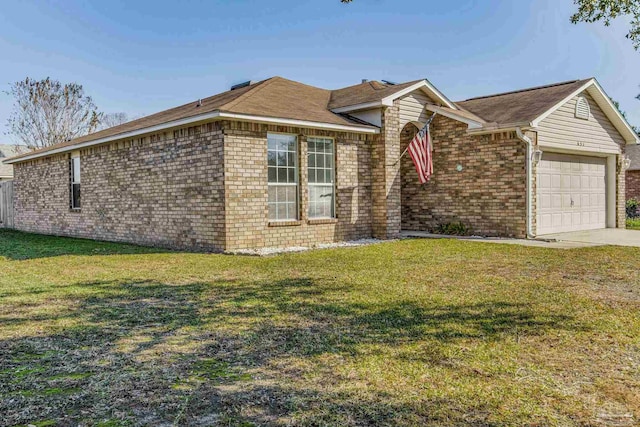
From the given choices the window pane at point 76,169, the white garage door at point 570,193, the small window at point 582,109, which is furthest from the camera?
the window pane at point 76,169

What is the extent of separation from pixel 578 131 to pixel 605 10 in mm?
7726

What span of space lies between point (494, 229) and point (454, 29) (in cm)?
603

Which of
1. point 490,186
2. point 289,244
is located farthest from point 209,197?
point 490,186

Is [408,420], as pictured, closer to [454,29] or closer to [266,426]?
[266,426]

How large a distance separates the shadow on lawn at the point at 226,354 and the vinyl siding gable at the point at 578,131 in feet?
33.4

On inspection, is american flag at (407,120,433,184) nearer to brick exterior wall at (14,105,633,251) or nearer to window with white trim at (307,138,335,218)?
brick exterior wall at (14,105,633,251)

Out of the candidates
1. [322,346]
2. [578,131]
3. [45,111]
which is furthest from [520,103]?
[45,111]

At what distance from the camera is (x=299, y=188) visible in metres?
12.2

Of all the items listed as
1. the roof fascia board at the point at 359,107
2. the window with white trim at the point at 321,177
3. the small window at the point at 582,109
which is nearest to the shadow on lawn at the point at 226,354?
the window with white trim at the point at 321,177

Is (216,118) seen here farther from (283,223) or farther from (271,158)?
(283,223)

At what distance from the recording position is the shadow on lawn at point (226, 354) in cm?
311

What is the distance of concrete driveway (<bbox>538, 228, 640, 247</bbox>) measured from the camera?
12797mm

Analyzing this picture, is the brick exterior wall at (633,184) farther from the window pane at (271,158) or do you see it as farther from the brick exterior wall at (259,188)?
the window pane at (271,158)

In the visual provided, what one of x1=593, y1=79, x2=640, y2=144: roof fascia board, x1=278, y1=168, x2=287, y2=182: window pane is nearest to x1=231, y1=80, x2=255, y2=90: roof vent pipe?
x1=278, y1=168, x2=287, y2=182: window pane
